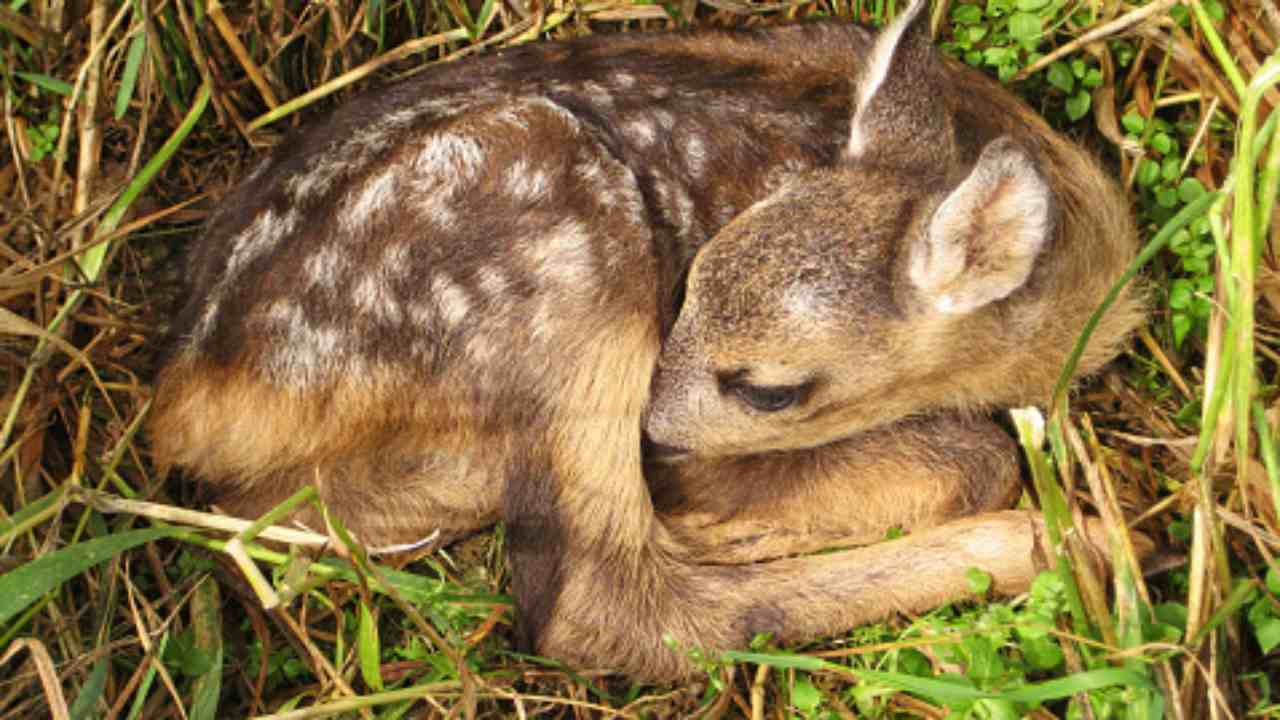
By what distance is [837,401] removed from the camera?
11.3 feet

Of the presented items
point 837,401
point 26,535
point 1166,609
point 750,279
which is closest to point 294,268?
point 26,535

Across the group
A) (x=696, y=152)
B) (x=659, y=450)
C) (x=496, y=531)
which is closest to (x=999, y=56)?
(x=696, y=152)

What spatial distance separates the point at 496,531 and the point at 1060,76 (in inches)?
86.4

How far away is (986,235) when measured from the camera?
309 centimetres

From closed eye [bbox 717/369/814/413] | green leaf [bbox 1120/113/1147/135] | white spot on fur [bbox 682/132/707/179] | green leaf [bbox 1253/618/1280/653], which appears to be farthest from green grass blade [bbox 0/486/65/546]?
green leaf [bbox 1120/113/1147/135]

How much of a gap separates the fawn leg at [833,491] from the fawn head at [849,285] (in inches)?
10.0

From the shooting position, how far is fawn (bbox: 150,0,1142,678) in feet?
10.5

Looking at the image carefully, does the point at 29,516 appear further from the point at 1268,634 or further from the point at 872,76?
the point at 1268,634

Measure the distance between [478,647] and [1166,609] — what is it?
1.72 meters

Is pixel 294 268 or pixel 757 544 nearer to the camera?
pixel 294 268

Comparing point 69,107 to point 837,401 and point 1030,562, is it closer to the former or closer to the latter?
point 837,401

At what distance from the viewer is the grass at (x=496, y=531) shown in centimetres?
286

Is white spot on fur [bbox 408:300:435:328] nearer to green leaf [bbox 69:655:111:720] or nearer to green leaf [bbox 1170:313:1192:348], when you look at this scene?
green leaf [bbox 69:655:111:720]

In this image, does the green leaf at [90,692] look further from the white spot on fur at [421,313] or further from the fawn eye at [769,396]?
the fawn eye at [769,396]
